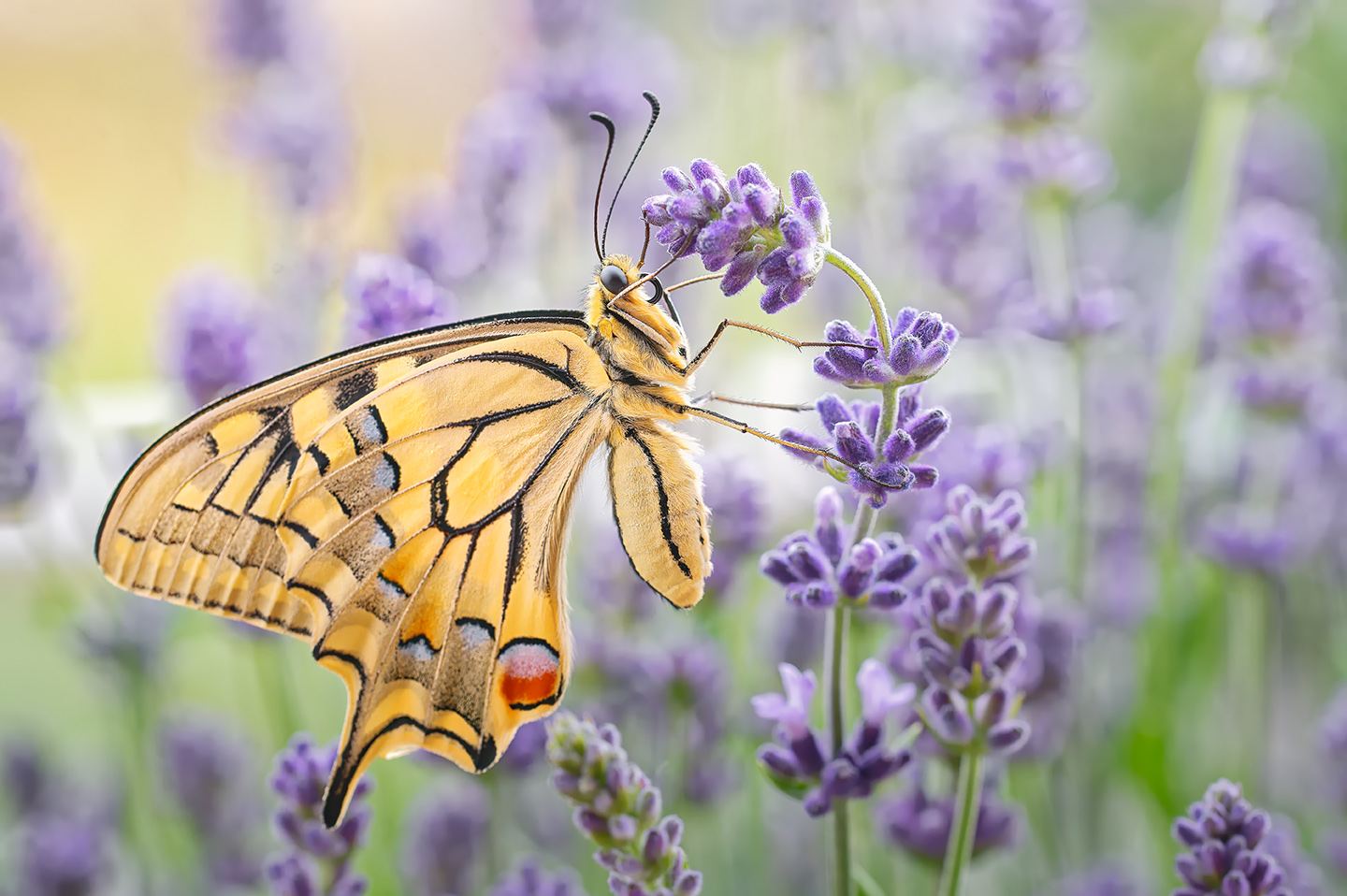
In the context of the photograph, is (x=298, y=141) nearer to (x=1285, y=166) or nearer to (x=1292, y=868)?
(x=1292, y=868)

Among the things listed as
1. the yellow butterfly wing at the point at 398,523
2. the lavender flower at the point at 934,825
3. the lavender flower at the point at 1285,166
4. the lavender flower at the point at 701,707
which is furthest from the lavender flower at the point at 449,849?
the lavender flower at the point at 1285,166

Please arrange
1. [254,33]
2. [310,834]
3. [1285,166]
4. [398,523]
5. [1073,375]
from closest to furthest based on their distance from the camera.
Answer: [310,834]
[398,523]
[1073,375]
[254,33]
[1285,166]

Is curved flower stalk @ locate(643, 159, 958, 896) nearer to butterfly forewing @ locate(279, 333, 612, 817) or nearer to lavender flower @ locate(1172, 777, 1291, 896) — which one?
lavender flower @ locate(1172, 777, 1291, 896)

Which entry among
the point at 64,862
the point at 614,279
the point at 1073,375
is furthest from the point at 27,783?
the point at 1073,375

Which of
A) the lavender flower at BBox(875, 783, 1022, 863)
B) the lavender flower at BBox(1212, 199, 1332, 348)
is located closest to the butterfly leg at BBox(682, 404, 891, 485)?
the lavender flower at BBox(875, 783, 1022, 863)

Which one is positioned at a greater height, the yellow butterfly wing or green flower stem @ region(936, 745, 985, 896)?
the yellow butterfly wing

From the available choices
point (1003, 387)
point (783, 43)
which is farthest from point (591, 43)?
point (1003, 387)
